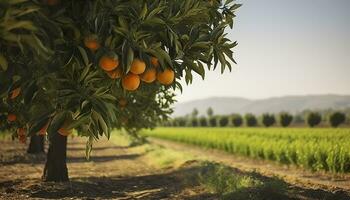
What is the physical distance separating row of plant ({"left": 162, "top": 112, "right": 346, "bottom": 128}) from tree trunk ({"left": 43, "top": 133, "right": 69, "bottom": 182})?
1689cm

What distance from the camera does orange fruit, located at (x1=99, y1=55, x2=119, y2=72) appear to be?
364 centimetres

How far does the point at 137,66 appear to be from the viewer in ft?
12.0

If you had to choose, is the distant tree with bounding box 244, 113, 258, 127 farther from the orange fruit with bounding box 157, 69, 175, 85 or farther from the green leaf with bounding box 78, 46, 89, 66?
the green leaf with bounding box 78, 46, 89, 66

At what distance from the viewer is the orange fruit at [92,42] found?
380 centimetres

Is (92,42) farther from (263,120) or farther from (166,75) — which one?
(263,120)

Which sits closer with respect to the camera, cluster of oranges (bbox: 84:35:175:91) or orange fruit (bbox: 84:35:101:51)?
cluster of oranges (bbox: 84:35:175:91)

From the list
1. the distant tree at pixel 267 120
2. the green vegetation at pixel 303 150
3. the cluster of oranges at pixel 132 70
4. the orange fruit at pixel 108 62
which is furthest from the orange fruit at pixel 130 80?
the distant tree at pixel 267 120

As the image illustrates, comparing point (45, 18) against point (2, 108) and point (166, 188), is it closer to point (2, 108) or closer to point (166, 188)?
point (2, 108)

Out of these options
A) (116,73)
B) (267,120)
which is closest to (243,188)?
(116,73)

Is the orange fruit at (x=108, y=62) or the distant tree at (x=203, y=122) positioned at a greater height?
the distant tree at (x=203, y=122)

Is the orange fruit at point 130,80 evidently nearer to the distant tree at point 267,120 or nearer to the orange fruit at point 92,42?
the orange fruit at point 92,42

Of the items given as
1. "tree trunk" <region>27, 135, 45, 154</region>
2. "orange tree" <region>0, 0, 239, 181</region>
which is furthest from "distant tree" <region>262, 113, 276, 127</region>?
"orange tree" <region>0, 0, 239, 181</region>

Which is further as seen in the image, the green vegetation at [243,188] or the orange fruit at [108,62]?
the green vegetation at [243,188]

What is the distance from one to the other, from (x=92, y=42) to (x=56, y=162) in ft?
27.8
